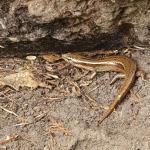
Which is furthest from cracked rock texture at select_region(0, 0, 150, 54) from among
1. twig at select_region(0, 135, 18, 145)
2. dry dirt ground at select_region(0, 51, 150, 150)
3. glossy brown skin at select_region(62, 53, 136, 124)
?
twig at select_region(0, 135, 18, 145)

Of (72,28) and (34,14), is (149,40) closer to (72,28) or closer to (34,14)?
(72,28)

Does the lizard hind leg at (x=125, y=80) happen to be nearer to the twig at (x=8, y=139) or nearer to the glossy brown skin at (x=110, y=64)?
the glossy brown skin at (x=110, y=64)

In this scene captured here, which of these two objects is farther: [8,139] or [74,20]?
[74,20]

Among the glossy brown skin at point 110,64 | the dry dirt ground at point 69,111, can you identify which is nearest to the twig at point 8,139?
the dry dirt ground at point 69,111

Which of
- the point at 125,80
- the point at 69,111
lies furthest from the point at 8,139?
the point at 125,80

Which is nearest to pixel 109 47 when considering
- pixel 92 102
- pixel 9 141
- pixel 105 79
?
pixel 105 79

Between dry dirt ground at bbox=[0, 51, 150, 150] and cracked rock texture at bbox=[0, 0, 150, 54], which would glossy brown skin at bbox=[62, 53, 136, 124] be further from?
cracked rock texture at bbox=[0, 0, 150, 54]

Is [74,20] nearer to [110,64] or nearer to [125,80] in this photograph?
[110,64]
